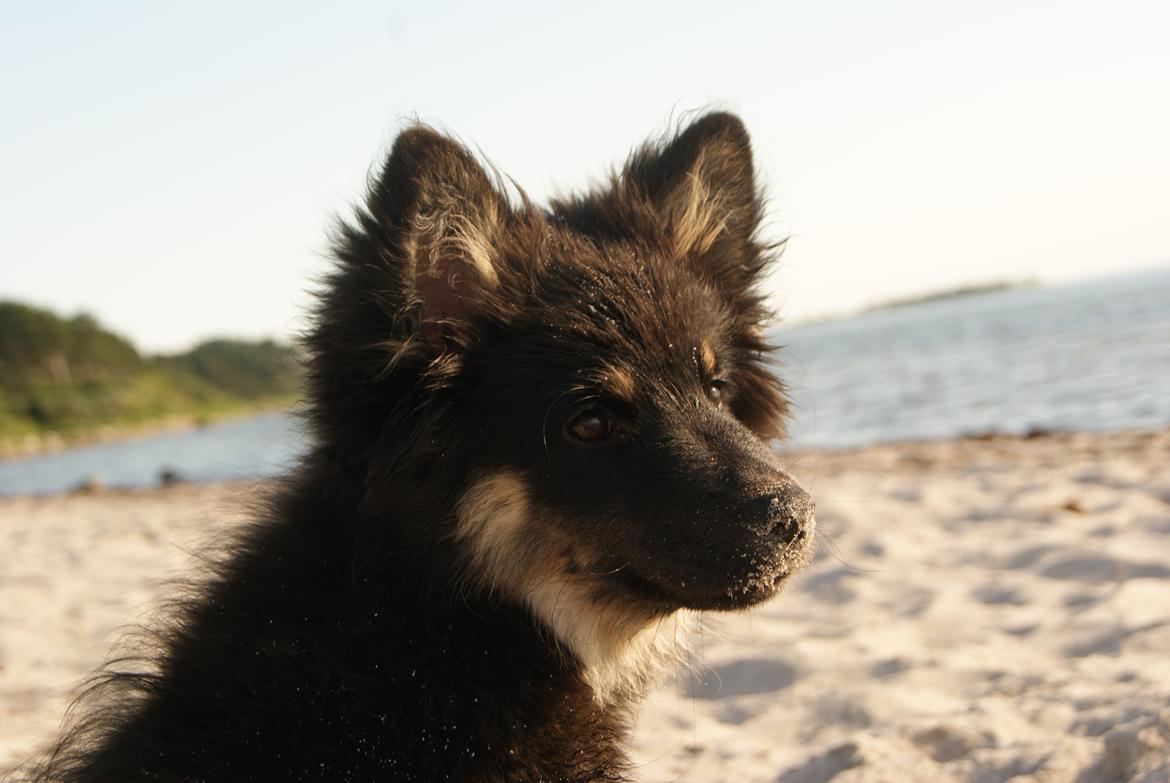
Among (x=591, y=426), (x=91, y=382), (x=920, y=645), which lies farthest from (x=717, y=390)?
(x=91, y=382)

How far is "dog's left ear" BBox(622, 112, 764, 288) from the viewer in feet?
12.4

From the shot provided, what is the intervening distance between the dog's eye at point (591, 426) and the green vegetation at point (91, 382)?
76.1m

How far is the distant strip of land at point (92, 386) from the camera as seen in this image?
78.7m

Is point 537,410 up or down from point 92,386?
down

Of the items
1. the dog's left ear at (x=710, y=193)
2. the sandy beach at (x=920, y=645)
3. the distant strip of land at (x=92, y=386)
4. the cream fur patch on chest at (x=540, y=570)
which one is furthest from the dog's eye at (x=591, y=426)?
the distant strip of land at (x=92, y=386)

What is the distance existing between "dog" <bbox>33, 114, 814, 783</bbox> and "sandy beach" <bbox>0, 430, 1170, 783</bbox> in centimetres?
70

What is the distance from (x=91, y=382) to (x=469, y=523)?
100415 millimetres

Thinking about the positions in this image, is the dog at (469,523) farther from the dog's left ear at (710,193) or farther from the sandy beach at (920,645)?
the sandy beach at (920,645)

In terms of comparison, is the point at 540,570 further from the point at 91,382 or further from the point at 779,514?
the point at 91,382

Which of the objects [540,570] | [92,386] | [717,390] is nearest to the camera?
[540,570]

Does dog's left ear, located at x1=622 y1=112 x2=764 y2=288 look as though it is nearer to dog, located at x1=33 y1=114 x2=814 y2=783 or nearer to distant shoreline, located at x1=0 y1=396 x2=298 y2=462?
dog, located at x1=33 y1=114 x2=814 y2=783

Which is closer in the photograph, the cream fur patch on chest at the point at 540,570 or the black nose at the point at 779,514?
the black nose at the point at 779,514

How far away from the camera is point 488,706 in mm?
2773

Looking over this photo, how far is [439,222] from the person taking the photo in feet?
9.84
